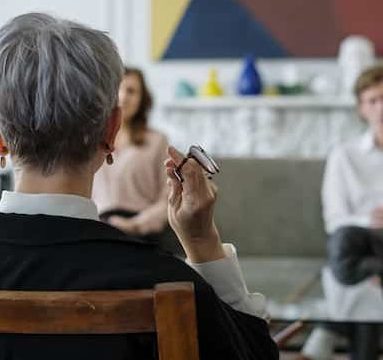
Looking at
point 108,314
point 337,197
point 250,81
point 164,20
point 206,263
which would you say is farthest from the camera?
point 164,20

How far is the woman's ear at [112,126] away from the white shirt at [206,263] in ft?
0.29

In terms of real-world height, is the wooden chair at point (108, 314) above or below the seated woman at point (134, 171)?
above

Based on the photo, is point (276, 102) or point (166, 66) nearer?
point (276, 102)

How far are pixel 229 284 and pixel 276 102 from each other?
3.10 meters

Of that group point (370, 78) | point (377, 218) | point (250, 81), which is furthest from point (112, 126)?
point (250, 81)

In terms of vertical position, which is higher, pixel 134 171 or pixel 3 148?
pixel 3 148

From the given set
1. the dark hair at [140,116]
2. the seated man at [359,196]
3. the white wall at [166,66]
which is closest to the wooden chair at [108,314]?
the seated man at [359,196]

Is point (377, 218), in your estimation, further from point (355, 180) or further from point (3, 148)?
point (3, 148)

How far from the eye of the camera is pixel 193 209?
1.20 meters

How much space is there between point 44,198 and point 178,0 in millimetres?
3345

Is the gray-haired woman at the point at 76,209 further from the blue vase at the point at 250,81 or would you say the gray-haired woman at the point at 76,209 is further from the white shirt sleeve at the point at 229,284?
the blue vase at the point at 250,81

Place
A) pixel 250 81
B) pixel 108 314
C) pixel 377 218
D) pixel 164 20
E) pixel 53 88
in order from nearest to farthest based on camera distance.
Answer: pixel 108 314
pixel 53 88
pixel 377 218
pixel 250 81
pixel 164 20

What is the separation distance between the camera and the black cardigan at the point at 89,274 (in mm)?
1057

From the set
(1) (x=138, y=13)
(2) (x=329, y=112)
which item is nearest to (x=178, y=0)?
(1) (x=138, y=13)
